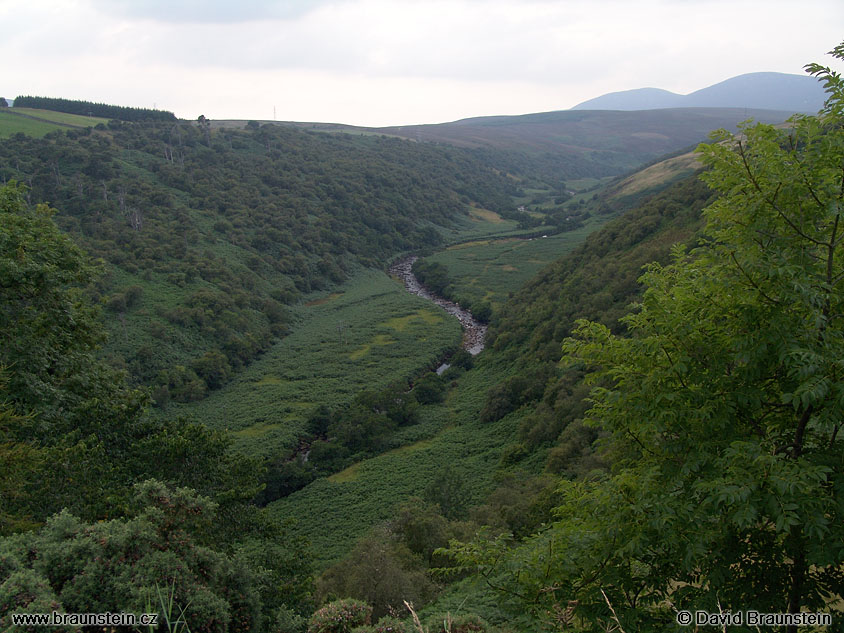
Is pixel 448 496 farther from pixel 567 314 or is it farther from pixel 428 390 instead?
pixel 567 314

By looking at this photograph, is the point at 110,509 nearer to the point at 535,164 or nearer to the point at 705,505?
the point at 705,505

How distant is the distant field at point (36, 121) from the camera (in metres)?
89.7

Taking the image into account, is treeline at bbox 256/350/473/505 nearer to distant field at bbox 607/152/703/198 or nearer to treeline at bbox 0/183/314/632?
treeline at bbox 0/183/314/632

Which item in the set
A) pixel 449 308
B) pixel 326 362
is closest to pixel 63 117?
pixel 449 308

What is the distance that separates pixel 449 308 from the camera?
238ft

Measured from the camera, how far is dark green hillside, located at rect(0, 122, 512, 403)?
53938 millimetres

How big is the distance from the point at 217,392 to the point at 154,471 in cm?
3607

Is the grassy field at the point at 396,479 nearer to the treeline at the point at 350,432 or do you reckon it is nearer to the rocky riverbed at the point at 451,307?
the treeline at the point at 350,432

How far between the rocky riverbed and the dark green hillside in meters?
5.48

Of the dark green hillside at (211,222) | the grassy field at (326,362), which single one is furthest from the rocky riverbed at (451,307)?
the dark green hillside at (211,222)

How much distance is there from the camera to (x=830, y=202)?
5637mm

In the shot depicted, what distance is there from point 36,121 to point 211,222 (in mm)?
48635

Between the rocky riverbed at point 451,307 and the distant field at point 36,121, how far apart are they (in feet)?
209

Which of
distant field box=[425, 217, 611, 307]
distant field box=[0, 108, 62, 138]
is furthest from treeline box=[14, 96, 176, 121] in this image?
distant field box=[425, 217, 611, 307]
